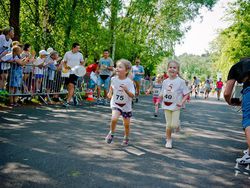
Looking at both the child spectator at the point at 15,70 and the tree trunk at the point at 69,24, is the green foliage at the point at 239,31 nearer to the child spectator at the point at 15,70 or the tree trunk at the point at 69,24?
the tree trunk at the point at 69,24

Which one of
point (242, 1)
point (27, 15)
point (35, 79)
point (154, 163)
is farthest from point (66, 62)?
point (242, 1)

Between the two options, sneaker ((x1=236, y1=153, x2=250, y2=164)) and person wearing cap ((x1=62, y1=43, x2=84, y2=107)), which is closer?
sneaker ((x1=236, y1=153, x2=250, y2=164))

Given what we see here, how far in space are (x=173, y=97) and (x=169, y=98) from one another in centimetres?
8

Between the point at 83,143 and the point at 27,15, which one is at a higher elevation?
the point at 27,15

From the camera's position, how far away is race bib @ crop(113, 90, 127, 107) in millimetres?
5840

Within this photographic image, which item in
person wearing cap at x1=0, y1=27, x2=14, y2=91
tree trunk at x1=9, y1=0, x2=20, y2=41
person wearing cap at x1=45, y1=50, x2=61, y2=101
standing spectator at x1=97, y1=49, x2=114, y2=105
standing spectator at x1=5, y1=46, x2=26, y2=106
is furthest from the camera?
standing spectator at x1=97, y1=49, x2=114, y2=105

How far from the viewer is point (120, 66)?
5828mm

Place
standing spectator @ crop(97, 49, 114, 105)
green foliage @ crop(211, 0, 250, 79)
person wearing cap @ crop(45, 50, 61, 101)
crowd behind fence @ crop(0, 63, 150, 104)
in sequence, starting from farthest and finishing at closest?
green foliage @ crop(211, 0, 250, 79) < standing spectator @ crop(97, 49, 114, 105) < person wearing cap @ crop(45, 50, 61, 101) < crowd behind fence @ crop(0, 63, 150, 104)

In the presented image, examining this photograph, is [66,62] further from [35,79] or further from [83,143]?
[83,143]

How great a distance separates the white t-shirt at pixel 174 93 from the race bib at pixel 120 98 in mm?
804

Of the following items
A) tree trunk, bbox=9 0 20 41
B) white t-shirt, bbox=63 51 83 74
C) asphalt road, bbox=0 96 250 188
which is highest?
tree trunk, bbox=9 0 20 41

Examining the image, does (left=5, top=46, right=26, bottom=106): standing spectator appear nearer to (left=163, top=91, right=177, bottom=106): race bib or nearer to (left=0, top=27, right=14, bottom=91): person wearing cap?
Answer: (left=0, top=27, right=14, bottom=91): person wearing cap

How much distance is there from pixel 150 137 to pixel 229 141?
1.83 m

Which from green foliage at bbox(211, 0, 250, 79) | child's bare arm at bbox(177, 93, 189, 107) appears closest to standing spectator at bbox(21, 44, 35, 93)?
child's bare arm at bbox(177, 93, 189, 107)
